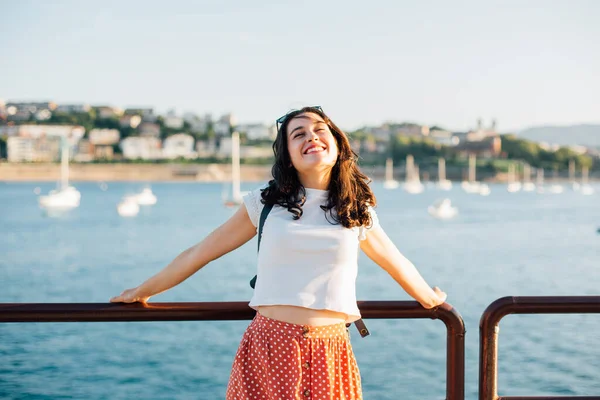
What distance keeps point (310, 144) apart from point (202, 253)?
17.4 inches

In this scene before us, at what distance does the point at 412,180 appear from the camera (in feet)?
346

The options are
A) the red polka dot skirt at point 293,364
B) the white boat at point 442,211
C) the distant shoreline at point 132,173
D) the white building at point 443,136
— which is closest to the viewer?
the red polka dot skirt at point 293,364

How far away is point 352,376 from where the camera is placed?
2.11 metres

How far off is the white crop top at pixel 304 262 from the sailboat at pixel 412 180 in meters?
88.6

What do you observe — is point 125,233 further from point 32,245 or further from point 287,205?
point 287,205

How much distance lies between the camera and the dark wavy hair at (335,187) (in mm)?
2121

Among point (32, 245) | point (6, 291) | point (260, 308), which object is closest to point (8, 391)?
point (260, 308)

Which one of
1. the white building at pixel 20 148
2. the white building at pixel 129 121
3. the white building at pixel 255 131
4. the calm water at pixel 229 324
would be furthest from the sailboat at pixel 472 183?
the white building at pixel 20 148

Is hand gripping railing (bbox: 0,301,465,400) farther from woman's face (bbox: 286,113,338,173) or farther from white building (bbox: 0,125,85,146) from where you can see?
white building (bbox: 0,125,85,146)

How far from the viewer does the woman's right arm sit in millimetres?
2205

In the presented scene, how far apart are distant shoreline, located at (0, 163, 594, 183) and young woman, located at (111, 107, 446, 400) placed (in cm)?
11017

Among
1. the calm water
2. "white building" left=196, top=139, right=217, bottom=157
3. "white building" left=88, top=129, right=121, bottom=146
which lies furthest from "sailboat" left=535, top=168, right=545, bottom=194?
the calm water

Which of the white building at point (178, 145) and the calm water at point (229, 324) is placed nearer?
the calm water at point (229, 324)

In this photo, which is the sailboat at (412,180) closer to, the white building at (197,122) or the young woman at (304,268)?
the white building at (197,122)
